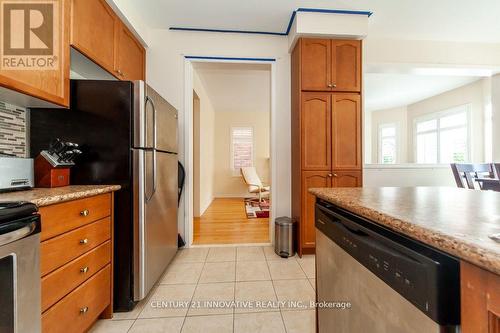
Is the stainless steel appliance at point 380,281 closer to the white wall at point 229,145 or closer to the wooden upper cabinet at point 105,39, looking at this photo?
the wooden upper cabinet at point 105,39

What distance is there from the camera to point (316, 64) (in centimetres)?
236

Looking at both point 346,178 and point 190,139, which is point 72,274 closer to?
point 190,139

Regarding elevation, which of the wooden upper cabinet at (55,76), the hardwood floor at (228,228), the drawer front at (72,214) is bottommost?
the hardwood floor at (228,228)

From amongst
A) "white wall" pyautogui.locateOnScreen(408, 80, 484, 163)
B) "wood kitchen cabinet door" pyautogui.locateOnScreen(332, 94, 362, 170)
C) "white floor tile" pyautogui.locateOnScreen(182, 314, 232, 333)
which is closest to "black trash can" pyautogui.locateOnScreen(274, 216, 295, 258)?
"wood kitchen cabinet door" pyautogui.locateOnScreen(332, 94, 362, 170)

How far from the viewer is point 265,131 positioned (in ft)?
21.0

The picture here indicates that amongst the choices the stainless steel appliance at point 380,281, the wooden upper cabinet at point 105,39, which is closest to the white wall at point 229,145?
the wooden upper cabinet at point 105,39

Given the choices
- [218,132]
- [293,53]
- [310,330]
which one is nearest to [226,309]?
[310,330]

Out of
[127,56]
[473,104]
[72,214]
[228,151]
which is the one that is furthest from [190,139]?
[473,104]

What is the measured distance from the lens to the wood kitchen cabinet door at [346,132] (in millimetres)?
2383

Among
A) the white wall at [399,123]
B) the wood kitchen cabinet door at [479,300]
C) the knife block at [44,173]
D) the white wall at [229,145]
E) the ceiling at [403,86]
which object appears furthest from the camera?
the white wall at [399,123]

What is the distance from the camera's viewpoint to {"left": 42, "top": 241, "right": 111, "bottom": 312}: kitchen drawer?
962mm

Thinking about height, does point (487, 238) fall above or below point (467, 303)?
above

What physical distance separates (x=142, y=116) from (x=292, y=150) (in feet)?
5.68

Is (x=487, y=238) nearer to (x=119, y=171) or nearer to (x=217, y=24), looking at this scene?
(x=119, y=171)
